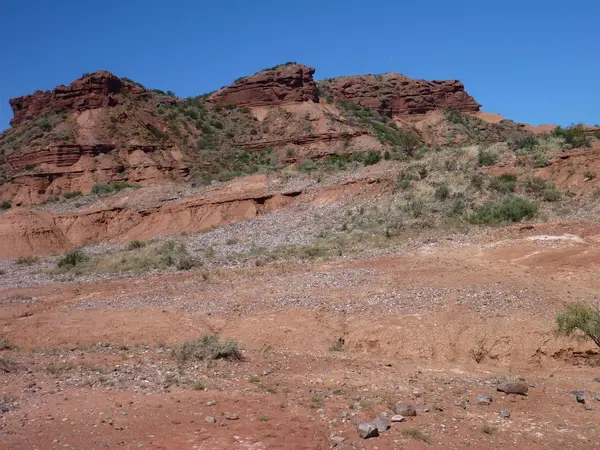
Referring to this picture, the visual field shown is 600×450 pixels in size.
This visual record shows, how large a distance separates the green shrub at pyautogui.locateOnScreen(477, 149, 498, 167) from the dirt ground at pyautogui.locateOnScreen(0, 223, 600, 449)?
7.15 meters

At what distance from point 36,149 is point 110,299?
35.2 m

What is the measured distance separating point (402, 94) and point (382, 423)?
6518 cm

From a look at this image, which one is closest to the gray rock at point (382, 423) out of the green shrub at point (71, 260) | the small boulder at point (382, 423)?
the small boulder at point (382, 423)

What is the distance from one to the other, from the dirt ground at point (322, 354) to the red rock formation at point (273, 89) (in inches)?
1729

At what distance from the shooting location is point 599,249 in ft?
A: 41.6

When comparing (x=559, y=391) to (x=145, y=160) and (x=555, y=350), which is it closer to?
(x=555, y=350)

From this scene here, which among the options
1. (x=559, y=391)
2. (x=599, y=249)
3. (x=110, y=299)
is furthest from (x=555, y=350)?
(x=110, y=299)

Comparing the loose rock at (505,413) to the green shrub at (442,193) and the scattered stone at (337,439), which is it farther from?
the green shrub at (442,193)

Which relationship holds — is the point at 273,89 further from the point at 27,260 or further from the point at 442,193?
the point at 442,193

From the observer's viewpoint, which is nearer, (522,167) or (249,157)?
(522,167)

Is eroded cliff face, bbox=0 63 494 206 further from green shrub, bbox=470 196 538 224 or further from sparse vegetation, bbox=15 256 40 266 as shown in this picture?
green shrub, bbox=470 196 538 224

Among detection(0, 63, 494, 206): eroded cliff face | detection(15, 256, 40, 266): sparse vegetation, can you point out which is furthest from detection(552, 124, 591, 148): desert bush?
detection(15, 256, 40, 266): sparse vegetation

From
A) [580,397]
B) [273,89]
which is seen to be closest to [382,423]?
[580,397]

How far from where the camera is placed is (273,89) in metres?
57.5
